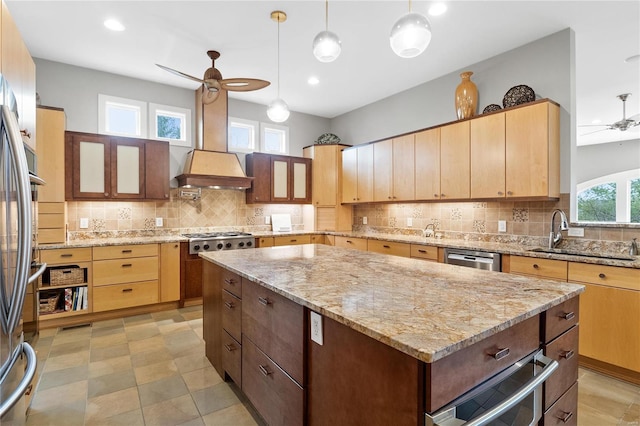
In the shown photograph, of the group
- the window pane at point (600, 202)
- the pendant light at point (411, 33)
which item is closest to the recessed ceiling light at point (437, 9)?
the pendant light at point (411, 33)

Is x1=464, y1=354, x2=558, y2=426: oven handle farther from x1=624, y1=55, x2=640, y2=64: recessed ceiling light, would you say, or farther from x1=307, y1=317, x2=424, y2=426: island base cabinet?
x1=624, y1=55, x2=640, y2=64: recessed ceiling light

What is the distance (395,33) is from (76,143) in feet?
12.4

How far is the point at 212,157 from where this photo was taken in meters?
4.55

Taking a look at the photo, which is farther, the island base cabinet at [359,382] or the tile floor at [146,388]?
the tile floor at [146,388]

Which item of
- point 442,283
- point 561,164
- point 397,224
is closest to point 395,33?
point 442,283

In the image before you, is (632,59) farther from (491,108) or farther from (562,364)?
(562,364)

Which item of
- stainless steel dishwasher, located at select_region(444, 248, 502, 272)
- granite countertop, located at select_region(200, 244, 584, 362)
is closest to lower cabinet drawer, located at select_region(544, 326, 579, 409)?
granite countertop, located at select_region(200, 244, 584, 362)

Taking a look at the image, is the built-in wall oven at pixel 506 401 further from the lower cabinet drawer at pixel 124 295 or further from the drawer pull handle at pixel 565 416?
the lower cabinet drawer at pixel 124 295

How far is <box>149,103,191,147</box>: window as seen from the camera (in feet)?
14.7

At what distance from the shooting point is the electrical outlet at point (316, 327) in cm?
131

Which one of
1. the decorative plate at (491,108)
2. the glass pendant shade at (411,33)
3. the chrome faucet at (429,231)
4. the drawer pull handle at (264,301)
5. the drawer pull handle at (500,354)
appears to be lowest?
the drawer pull handle at (500,354)

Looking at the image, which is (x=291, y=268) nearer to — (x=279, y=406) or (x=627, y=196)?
(x=279, y=406)

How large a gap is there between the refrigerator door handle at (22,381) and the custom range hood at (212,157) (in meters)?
3.10

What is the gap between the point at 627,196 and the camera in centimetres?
720
